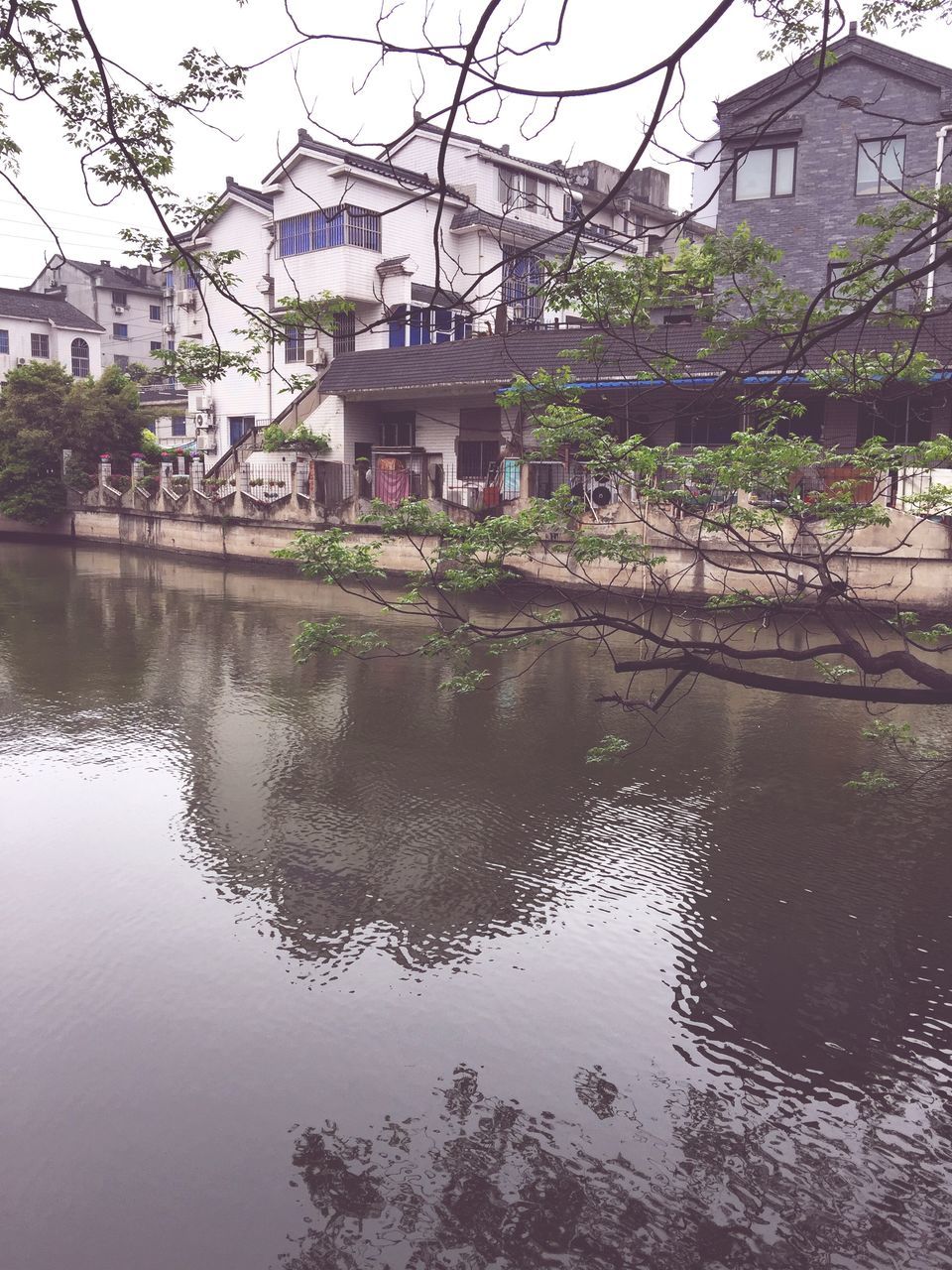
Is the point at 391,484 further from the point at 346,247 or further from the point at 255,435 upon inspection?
the point at 346,247

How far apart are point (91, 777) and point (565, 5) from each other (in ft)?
28.4

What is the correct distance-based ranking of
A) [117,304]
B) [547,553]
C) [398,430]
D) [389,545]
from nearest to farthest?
1. [547,553]
2. [389,545]
3. [398,430]
4. [117,304]

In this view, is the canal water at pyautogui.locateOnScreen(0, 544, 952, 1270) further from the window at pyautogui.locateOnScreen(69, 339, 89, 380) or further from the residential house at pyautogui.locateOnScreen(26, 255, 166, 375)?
the residential house at pyautogui.locateOnScreen(26, 255, 166, 375)

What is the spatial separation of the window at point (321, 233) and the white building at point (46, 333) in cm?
1695

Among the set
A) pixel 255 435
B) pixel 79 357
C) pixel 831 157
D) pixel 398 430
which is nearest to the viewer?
pixel 831 157

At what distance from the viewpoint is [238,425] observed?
1351 inches

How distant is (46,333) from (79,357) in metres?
1.87

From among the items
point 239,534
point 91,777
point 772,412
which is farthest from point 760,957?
point 239,534

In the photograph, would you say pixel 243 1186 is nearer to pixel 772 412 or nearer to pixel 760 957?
pixel 760 957

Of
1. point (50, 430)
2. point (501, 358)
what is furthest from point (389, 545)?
point (50, 430)

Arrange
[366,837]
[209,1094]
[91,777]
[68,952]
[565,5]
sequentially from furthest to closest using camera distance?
[91,777]
[366,837]
[68,952]
[209,1094]
[565,5]

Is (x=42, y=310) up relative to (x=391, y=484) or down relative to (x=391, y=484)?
up

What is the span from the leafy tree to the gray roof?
524 inches

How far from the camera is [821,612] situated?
17.9ft
